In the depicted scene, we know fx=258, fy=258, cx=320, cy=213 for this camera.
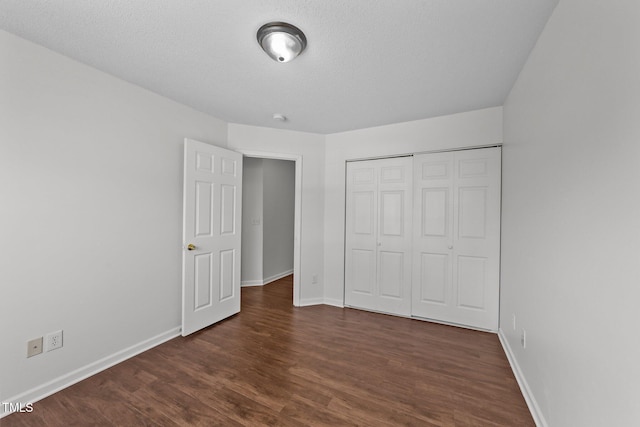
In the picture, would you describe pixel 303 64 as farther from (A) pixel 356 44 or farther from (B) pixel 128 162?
(B) pixel 128 162

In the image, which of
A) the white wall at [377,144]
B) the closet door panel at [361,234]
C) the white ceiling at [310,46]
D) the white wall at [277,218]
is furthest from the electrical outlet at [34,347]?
the white wall at [277,218]

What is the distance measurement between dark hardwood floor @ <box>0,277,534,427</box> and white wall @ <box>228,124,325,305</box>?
788 mm

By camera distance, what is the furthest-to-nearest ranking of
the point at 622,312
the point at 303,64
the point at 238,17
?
the point at 303,64, the point at 238,17, the point at 622,312

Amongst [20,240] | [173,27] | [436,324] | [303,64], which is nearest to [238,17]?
[173,27]

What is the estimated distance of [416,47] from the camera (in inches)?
67.2

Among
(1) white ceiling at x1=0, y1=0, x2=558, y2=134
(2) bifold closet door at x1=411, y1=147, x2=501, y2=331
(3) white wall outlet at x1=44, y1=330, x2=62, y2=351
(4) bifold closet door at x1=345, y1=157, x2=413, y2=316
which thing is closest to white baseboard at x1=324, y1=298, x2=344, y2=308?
(4) bifold closet door at x1=345, y1=157, x2=413, y2=316

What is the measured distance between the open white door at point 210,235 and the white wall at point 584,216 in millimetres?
2828

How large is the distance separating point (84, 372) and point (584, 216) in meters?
3.27

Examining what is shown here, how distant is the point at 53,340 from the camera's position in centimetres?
183

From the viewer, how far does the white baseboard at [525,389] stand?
4.97ft

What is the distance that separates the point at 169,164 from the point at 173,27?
1376 millimetres

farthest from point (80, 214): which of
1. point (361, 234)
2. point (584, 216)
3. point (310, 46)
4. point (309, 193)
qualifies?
point (584, 216)

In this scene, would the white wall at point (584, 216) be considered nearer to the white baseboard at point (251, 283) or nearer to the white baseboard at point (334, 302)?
the white baseboard at point (334, 302)

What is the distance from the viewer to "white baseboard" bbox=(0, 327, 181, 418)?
1698 millimetres
